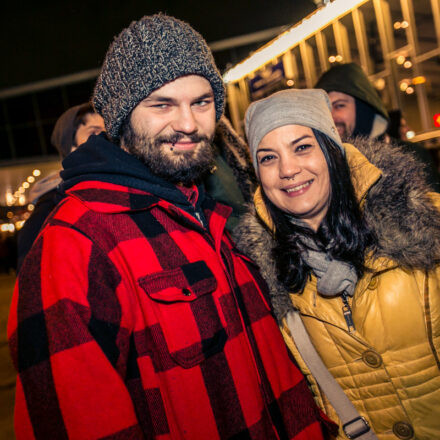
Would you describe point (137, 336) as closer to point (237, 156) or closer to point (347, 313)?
point (347, 313)

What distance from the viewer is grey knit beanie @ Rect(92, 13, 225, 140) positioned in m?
1.59

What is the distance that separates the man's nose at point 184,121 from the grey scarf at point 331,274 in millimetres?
898

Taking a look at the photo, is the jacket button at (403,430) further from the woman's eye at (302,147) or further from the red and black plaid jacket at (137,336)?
the woman's eye at (302,147)

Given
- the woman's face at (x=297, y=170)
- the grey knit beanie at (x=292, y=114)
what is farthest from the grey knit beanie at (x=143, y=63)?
the woman's face at (x=297, y=170)

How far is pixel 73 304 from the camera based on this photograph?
1067mm

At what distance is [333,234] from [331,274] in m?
0.24

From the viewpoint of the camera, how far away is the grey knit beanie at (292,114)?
187 centimetres

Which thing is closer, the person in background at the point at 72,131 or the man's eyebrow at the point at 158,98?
the man's eyebrow at the point at 158,98

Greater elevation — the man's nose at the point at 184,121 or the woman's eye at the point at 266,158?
the man's nose at the point at 184,121

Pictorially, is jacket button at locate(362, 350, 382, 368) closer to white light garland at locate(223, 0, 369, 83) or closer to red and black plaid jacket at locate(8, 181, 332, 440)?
red and black plaid jacket at locate(8, 181, 332, 440)

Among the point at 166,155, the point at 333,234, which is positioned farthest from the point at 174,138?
the point at 333,234

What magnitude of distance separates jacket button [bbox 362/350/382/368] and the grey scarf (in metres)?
0.28

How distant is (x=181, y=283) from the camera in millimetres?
1302

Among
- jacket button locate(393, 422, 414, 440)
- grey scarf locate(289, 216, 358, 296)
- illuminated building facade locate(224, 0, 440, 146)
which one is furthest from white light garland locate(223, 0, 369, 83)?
jacket button locate(393, 422, 414, 440)
